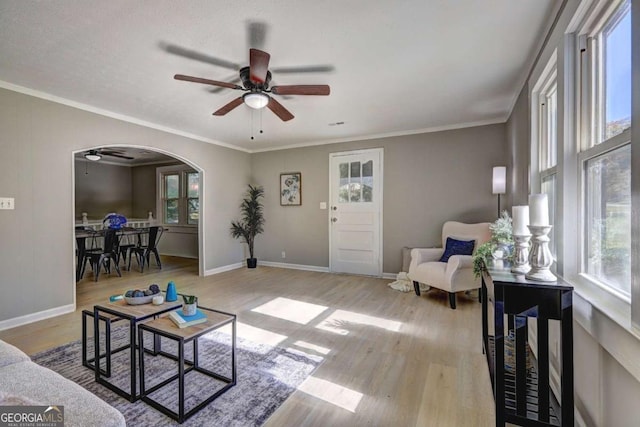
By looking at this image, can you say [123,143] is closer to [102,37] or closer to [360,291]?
[102,37]

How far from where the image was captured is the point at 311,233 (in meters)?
5.60

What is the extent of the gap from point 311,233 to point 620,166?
4603 millimetres

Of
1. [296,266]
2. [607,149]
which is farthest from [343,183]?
[607,149]

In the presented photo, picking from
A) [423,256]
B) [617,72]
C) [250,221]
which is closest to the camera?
[617,72]

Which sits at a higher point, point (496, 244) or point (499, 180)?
point (499, 180)

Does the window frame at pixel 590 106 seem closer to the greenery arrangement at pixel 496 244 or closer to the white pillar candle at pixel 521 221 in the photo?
the white pillar candle at pixel 521 221

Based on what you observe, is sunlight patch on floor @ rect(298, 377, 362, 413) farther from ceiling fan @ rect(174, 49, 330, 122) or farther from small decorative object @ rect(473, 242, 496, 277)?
ceiling fan @ rect(174, 49, 330, 122)

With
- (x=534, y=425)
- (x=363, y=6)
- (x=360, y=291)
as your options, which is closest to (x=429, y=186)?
(x=360, y=291)

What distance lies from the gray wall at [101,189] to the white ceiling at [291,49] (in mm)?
4867

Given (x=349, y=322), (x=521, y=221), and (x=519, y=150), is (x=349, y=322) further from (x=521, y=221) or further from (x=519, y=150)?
(x=519, y=150)

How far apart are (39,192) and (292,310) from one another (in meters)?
3.04

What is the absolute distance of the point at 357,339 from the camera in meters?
2.63

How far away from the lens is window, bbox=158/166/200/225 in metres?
7.19

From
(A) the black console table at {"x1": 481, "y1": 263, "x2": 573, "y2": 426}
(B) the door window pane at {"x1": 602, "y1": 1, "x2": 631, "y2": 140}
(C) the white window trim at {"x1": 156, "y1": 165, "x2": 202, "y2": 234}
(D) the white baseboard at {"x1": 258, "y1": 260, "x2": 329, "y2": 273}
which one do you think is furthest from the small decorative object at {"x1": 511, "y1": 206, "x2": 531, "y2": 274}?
(C) the white window trim at {"x1": 156, "y1": 165, "x2": 202, "y2": 234}
